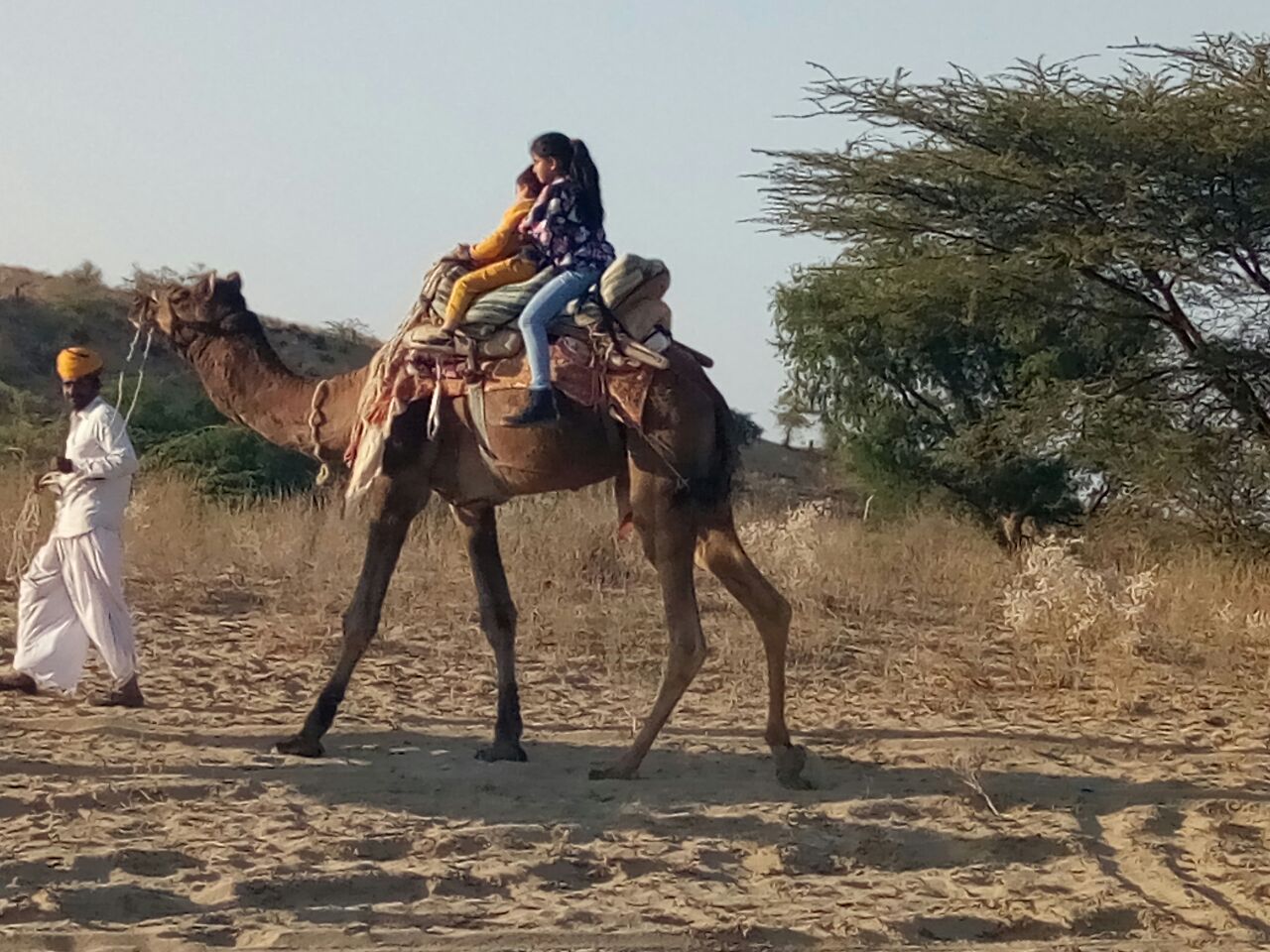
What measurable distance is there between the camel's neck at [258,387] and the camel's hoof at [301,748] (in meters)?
1.36

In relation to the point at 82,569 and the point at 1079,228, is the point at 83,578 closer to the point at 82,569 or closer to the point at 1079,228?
the point at 82,569


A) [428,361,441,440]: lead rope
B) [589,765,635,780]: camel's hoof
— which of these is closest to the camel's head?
[428,361,441,440]: lead rope

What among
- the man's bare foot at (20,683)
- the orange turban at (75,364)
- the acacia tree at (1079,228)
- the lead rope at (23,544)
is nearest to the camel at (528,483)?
the orange turban at (75,364)

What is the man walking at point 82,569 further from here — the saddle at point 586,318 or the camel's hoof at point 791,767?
the camel's hoof at point 791,767

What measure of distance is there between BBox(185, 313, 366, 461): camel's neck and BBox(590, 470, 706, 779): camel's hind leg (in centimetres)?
158

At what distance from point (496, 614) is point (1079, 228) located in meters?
8.28

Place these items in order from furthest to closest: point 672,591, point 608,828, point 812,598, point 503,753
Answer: point 812,598
point 503,753
point 672,591
point 608,828

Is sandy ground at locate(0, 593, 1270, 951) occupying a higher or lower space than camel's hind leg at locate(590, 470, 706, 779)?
lower

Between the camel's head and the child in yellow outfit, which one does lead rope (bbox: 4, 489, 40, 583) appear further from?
the child in yellow outfit

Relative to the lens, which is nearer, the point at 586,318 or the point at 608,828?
the point at 608,828

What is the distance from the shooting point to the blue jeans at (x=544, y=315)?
740cm

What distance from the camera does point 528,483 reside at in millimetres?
7621

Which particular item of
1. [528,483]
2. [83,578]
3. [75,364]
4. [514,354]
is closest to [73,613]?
[83,578]

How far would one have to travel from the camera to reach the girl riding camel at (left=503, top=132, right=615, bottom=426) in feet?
24.5
